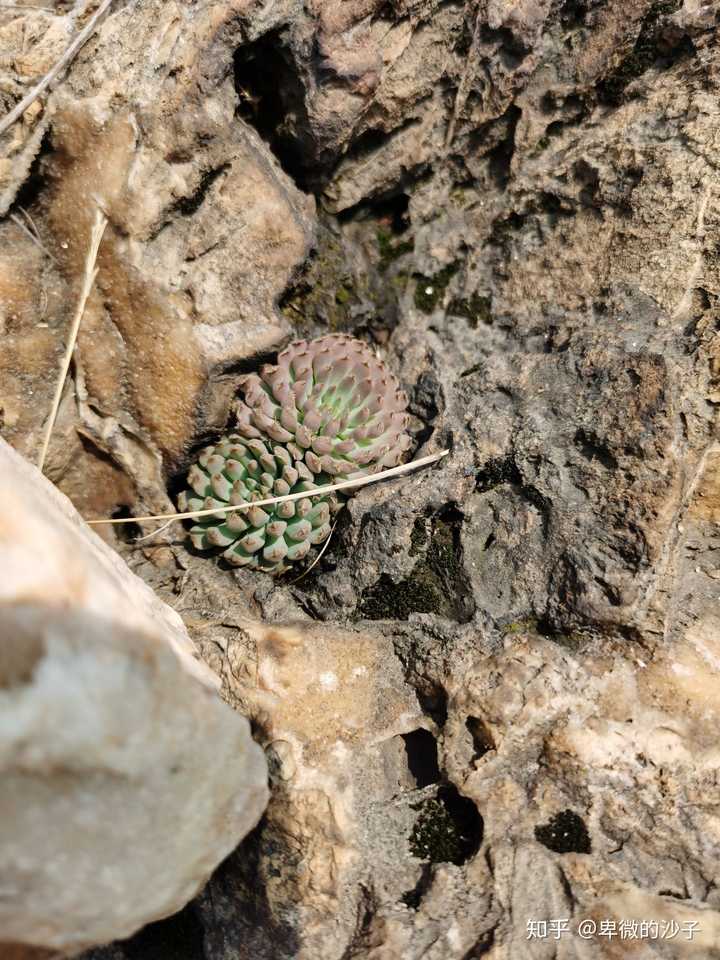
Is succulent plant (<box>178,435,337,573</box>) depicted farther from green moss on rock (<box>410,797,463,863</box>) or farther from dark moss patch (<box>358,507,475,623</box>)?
green moss on rock (<box>410,797,463,863</box>)

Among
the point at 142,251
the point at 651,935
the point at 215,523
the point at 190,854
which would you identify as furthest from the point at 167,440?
the point at 651,935

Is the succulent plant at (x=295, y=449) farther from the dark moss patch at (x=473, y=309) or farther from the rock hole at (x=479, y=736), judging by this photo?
the rock hole at (x=479, y=736)

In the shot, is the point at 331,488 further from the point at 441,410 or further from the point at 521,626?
the point at 521,626

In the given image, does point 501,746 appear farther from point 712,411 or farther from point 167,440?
point 167,440

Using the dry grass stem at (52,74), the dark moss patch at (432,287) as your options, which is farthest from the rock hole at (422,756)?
the dry grass stem at (52,74)

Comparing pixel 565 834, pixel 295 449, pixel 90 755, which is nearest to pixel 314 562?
pixel 295 449
